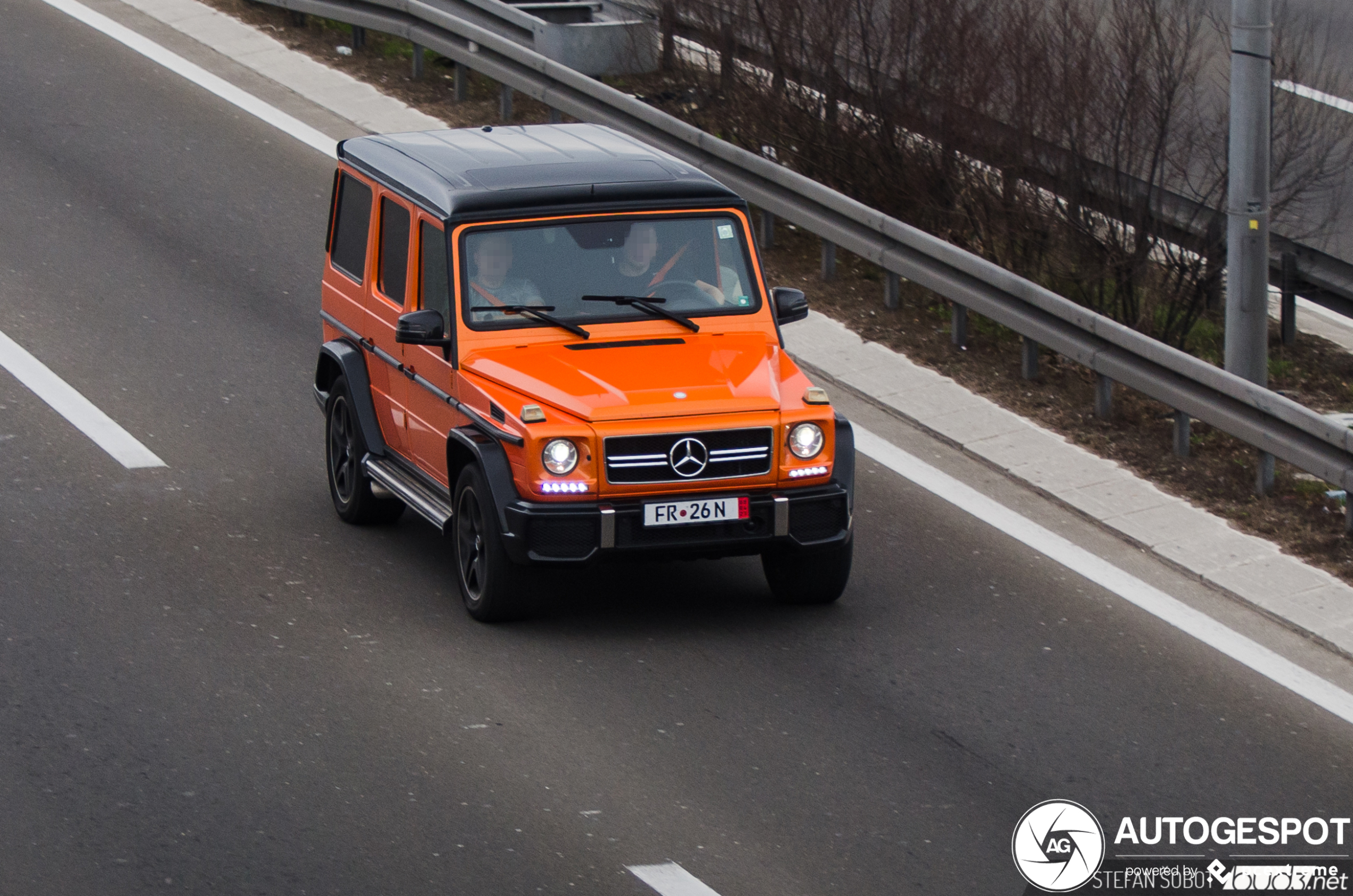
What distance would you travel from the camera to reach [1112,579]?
1016cm

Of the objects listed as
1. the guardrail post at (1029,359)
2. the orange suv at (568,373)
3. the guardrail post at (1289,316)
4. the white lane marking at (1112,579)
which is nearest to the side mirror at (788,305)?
the orange suv at (568,373)

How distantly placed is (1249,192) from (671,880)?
6601 mm

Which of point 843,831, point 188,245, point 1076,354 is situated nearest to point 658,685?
point 843,831

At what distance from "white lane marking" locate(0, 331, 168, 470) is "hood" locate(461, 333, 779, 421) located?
283 cm

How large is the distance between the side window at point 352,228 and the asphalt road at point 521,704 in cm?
123

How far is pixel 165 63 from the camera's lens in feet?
61.3

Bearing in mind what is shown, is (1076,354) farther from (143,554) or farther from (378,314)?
(143,554)

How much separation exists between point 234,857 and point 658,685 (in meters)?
2.22

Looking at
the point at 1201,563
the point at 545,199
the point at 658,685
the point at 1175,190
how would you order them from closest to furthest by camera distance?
1. the point at 658,685
2. the point at 545,199
3. the point at 1201,563
4. the point at 1175,190

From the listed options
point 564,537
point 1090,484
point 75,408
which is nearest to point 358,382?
point 564,537

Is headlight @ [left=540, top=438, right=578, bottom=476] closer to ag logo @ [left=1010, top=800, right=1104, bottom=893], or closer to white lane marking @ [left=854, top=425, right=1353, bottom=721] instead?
ag logo @ [left=1010, top=800, right=1104, bottom=893]

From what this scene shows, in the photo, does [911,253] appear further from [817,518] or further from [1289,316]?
[817,518]

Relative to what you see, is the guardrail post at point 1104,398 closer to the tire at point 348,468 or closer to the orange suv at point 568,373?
the orange suv at point 568,373

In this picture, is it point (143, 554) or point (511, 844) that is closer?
point (511, 844)
